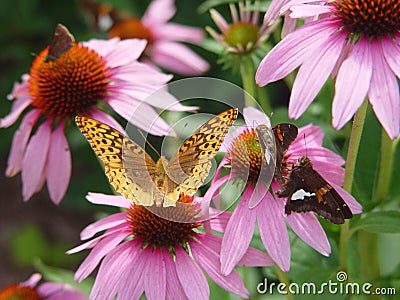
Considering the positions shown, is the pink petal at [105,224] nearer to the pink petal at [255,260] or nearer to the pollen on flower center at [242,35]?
the pink petal at [255,260]

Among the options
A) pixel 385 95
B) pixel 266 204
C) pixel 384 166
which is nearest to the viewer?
pixel 385 95

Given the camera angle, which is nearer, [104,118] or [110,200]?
[110,200]

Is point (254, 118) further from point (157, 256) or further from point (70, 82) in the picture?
point (70, 82)

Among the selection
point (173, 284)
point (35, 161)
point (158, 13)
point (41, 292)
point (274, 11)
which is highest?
point (274, 11)

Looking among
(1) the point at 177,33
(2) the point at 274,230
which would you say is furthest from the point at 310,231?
(1) the point at 177,33

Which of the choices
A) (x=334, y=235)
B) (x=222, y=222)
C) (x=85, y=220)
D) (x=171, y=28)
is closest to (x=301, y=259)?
(x=334, y=235)

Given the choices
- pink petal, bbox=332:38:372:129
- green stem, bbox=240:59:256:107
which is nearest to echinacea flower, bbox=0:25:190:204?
green stem, bbox=240:59:256:107

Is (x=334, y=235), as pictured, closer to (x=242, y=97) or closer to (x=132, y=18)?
(x=242, y=97)

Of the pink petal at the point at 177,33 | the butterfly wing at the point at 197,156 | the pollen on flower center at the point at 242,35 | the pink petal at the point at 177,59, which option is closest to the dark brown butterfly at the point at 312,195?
the butterfly wing at the point at 197,156
